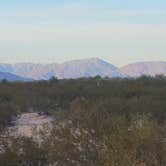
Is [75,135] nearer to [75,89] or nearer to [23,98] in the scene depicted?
[23,98]

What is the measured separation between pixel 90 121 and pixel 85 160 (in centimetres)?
144

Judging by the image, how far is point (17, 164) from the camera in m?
10.8

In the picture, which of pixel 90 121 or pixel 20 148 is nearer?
pixel 20 148

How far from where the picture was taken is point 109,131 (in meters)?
11.5

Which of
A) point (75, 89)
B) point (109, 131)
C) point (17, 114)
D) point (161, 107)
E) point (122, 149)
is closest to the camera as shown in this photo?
point (122, 149)

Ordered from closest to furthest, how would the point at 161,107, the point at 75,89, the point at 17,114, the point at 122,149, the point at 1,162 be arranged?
the point at 122,149
the point at 1,162
the point at 161,107
the point at 17,114
the point at 75,89

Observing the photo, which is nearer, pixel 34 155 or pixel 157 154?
pixel 157 154

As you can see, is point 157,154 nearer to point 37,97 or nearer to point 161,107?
point 161,107

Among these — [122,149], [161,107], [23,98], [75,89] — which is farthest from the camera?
[75,89]

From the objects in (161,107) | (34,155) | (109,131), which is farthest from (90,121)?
(161,107)

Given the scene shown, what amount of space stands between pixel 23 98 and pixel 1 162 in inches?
936

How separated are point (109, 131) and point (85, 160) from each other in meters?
0.87

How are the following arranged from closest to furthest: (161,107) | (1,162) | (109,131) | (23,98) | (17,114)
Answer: (1,162) < (109,131) < (161,107) < (17,114) < (23,98)

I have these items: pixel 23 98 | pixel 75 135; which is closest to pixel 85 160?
pixel 75 135
